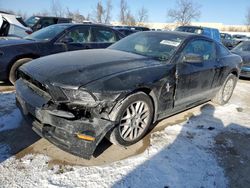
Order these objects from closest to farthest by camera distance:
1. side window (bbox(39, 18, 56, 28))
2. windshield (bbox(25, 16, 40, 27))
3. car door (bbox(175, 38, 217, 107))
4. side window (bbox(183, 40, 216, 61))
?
1. car door (bbox(175, 38, 217, 107))
2. side window (bbox(183, 40, 216, 61))
3. side window (bbox(39, 18, 56, 28))
4. windshield (bbox(25, 16, 40, 27))

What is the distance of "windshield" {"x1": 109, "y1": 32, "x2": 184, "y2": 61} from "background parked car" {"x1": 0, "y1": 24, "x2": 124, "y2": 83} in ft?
6.20

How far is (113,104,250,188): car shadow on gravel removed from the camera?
258 cm

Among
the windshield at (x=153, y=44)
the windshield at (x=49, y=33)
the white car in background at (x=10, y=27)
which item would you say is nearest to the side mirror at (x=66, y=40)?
the windshield at (x=49, y=33)

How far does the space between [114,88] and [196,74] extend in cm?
185

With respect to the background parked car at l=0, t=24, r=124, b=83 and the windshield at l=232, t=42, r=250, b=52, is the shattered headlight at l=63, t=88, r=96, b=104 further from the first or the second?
the windshield at l=232, t=42, r=250, b=52

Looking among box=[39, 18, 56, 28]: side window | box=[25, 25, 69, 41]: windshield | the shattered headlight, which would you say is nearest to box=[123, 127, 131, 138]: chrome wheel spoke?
the shattered headlight

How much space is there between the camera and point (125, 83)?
2812mm

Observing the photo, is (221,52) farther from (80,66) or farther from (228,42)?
(228,42)

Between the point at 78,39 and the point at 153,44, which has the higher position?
the point at 153,44

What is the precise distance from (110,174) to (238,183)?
4.76ft

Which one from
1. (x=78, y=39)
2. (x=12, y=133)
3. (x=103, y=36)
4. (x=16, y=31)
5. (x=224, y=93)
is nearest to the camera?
(x=12, y=133)

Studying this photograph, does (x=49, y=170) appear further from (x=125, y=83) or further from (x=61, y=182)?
(x=125, y=83)

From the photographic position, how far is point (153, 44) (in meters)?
3.98

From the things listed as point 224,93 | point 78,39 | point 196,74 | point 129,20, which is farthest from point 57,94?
point 129,20
